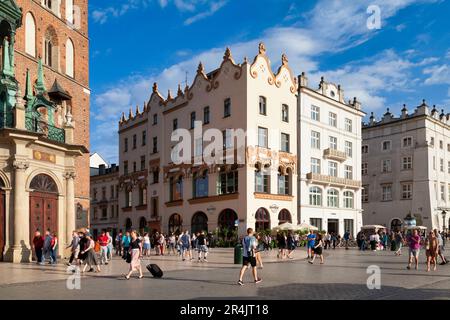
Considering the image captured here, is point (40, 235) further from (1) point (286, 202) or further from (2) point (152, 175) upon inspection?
(2) point (152, 175)

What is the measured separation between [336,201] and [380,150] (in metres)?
15.3

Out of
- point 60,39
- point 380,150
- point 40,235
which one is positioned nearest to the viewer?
point 40,235

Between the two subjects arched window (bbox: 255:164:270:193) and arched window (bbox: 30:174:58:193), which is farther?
arched window (bbox: 255:164:270:193)

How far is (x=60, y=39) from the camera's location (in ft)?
109

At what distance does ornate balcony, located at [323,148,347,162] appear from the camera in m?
49.2

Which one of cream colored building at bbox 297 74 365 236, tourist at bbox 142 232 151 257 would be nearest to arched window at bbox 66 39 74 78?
tourist at bbox 142 232 151 257

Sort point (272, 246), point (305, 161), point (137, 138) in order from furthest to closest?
1. point (137, 138)
2. point (305, 161)
3. point (272, 246)

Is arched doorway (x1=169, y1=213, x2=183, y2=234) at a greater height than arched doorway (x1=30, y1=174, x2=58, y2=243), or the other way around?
arched doorway (x1=30, y1=174, x2=58, y2=243)

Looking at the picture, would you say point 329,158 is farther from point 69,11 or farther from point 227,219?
point 69,11

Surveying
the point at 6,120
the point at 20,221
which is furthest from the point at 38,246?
the point at 6,120

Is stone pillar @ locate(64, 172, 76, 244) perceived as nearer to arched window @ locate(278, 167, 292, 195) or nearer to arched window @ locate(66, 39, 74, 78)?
arched window @ locate(66, 39, 74, 78)

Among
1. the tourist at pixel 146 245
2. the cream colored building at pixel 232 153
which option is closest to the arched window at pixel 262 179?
the cream colored building at pixel 232 153

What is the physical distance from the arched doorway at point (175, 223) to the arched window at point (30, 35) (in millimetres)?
23523
